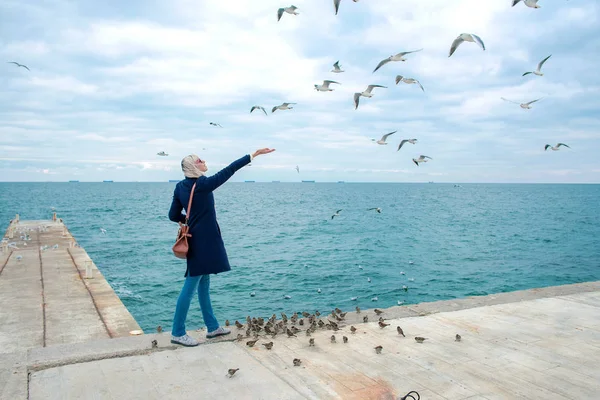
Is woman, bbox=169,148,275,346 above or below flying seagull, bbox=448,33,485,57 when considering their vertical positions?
below

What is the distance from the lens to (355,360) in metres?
5.84

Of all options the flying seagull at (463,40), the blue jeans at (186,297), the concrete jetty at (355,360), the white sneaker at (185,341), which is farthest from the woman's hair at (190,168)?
the flying seagull at (463,40)

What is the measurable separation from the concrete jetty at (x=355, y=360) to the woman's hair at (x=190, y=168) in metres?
2.14

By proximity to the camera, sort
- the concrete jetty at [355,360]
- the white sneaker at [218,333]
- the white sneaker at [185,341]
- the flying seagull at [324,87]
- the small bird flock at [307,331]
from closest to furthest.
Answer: the concrete jetty at [355,360], the white sneaker at [185,341], the small bird flock at [307,331], the white sneaker at [218,333], the flying seagull at [324,87]

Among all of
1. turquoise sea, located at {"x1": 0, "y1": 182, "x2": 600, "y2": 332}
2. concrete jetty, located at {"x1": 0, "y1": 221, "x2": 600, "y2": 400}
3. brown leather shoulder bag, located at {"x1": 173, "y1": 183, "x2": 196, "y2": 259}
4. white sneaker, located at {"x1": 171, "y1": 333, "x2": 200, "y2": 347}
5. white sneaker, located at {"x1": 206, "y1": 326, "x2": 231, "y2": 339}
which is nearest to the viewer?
concrete jetty, located at {"x1": 0, "y1": 221, "x2": 600, "y2": 400}

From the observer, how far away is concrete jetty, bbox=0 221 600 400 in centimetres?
497

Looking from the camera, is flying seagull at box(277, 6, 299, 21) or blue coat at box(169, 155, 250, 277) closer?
blue coat at box(169, 155, 250, 277)

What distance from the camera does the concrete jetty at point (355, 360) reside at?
A: 196 inches

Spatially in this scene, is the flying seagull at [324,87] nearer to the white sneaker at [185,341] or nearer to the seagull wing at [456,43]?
the seagull wing at [456,43]

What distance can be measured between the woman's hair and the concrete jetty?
2141mm

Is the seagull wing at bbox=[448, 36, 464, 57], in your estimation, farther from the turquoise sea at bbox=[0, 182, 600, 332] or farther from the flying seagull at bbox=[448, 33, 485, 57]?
the turquoise sea at bbox=[0, 182, 600, 332]

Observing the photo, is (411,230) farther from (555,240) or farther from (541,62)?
(541,62)

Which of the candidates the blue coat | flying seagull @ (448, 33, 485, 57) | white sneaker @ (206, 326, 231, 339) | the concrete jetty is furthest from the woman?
flying seagull @ (448, 33, 485, 57)

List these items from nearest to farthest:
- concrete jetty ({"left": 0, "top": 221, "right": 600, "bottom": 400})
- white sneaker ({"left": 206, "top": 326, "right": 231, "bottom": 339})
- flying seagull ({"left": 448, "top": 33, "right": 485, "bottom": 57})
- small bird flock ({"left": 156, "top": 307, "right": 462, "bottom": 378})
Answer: concrete jetty ({"left": 0, "top": 221, "right": 600, "bottom": 400}) → small bird flock ({"left": 156, "top": 307, "right": 462, "bottom": 378}) → white sneaker ({"left": 206, "top": 326, "right": 231, "bottom": 339}) → flying seagull ({"left": 448, "top": 33, "right": 485, "bottom": 57})
